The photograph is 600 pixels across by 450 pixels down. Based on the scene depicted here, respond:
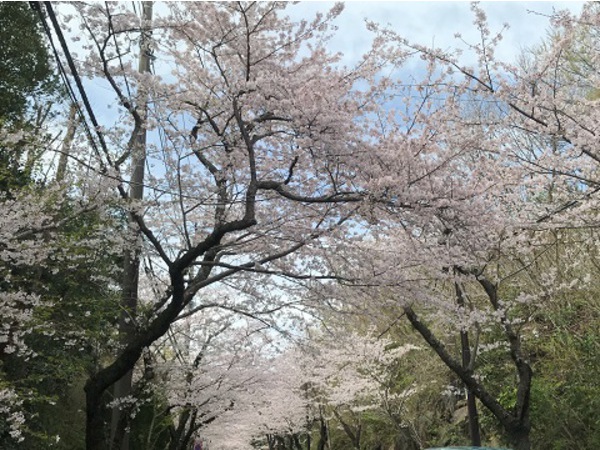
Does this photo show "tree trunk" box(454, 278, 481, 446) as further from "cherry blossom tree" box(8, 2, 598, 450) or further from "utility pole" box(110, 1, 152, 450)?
"utility pole" box(110, 1, 152, 450)

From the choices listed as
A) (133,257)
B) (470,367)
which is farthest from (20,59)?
(470,367)

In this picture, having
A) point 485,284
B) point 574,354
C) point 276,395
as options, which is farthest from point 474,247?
point 276,395

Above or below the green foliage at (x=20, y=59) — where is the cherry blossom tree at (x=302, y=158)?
below

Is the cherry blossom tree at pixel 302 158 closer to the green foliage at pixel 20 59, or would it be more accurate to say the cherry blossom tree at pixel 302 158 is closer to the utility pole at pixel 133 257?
the utility pole at pixel 133 257

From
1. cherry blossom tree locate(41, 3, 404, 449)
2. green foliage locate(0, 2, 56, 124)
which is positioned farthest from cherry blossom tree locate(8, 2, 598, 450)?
green foliage locate(0, 2, 56, 124)

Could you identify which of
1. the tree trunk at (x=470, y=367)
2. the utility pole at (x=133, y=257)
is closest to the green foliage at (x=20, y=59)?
the utility pole at (x=133, y=257)

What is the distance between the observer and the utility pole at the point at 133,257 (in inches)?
267

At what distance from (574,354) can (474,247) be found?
7.22 metres

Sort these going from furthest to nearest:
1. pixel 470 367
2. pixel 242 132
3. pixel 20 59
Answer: pixel 20 59 → pixel 470 367 → pixel 242 132

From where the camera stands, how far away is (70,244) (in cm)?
723

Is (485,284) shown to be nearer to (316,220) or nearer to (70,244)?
(316,220)

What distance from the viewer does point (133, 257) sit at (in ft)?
25.2

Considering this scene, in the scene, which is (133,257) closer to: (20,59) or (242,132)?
(242,132)

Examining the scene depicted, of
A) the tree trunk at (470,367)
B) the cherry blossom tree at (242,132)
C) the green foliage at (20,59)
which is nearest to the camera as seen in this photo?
the cherry blossom tree at (242,132)
